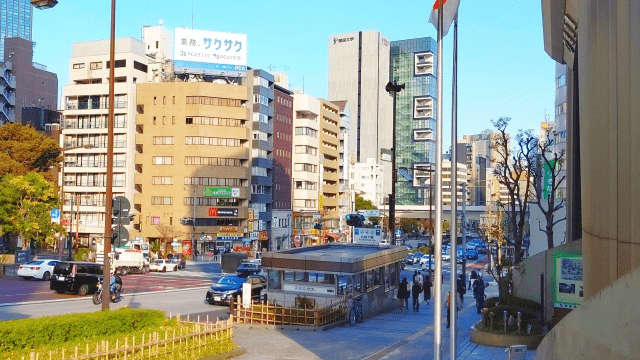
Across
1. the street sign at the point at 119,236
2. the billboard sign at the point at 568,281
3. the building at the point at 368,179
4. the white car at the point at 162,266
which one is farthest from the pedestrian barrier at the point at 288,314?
the building at the point at 368,179

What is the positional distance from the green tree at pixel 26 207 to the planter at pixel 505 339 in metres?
43.1

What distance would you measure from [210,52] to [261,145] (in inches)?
529

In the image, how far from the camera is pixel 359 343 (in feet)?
71.8

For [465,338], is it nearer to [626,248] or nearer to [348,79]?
[626,248]

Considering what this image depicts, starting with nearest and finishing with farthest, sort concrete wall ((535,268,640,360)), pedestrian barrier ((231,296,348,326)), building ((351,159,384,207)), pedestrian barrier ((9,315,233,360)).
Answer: concrete wall ((535,268,640,360)) < pedestrian barrier ((9,315,233,360)) < pedestrian barrier ((231,296,348,326)) < building ((351,159,384,207))

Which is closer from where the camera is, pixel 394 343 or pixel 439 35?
pixel 439 35

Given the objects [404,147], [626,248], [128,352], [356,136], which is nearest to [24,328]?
[128,352]

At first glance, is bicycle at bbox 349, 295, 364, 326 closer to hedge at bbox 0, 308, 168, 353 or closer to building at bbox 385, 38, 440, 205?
hedge at bbox 0, 308, 168, 353

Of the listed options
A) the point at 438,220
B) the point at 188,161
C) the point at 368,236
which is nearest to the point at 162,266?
the point at 368,236

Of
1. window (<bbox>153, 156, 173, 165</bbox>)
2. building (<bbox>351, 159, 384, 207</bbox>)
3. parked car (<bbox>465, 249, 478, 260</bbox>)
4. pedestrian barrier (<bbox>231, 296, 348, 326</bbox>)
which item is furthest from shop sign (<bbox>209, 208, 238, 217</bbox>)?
building (<bbox>351, 159, 384, 207</bbox>)

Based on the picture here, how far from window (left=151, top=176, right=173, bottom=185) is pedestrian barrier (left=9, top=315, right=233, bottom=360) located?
229 feet

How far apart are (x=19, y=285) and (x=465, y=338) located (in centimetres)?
2770

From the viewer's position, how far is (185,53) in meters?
90.2

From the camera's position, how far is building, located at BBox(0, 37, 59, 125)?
105125 millimetres
